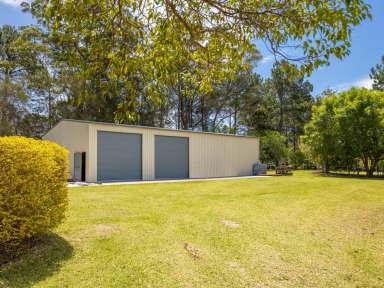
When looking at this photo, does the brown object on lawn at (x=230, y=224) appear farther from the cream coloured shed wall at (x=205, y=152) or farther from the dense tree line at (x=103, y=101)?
the dense tree line at (x=103, y=101)

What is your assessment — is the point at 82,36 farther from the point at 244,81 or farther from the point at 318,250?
the point at 244,81

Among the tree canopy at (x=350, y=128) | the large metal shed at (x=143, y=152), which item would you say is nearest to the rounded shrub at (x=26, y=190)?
the large metal shed at (x=143, y=152)

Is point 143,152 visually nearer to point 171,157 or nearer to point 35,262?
point 171,157

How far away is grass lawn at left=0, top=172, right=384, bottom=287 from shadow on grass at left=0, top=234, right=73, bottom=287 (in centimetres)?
1

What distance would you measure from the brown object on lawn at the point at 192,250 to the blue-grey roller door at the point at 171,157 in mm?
11599

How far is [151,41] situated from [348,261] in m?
3.94

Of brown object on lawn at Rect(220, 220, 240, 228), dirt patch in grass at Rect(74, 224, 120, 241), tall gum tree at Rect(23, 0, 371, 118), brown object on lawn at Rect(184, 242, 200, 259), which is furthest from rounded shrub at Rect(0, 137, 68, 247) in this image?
brown object on lawn at Rect(220, 220, 240, 228)

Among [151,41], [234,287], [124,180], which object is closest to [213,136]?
[124,180]

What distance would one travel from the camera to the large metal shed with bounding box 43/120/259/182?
1356 centimetres

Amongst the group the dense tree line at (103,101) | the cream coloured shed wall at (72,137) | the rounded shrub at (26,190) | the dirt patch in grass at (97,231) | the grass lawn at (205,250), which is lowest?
the grass lawn at (205,250)

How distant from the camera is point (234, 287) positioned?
2934 mm

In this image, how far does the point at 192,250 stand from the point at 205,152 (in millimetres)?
13616

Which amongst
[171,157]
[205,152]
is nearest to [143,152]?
[171,157]

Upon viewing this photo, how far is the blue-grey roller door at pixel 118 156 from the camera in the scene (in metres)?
13.7
